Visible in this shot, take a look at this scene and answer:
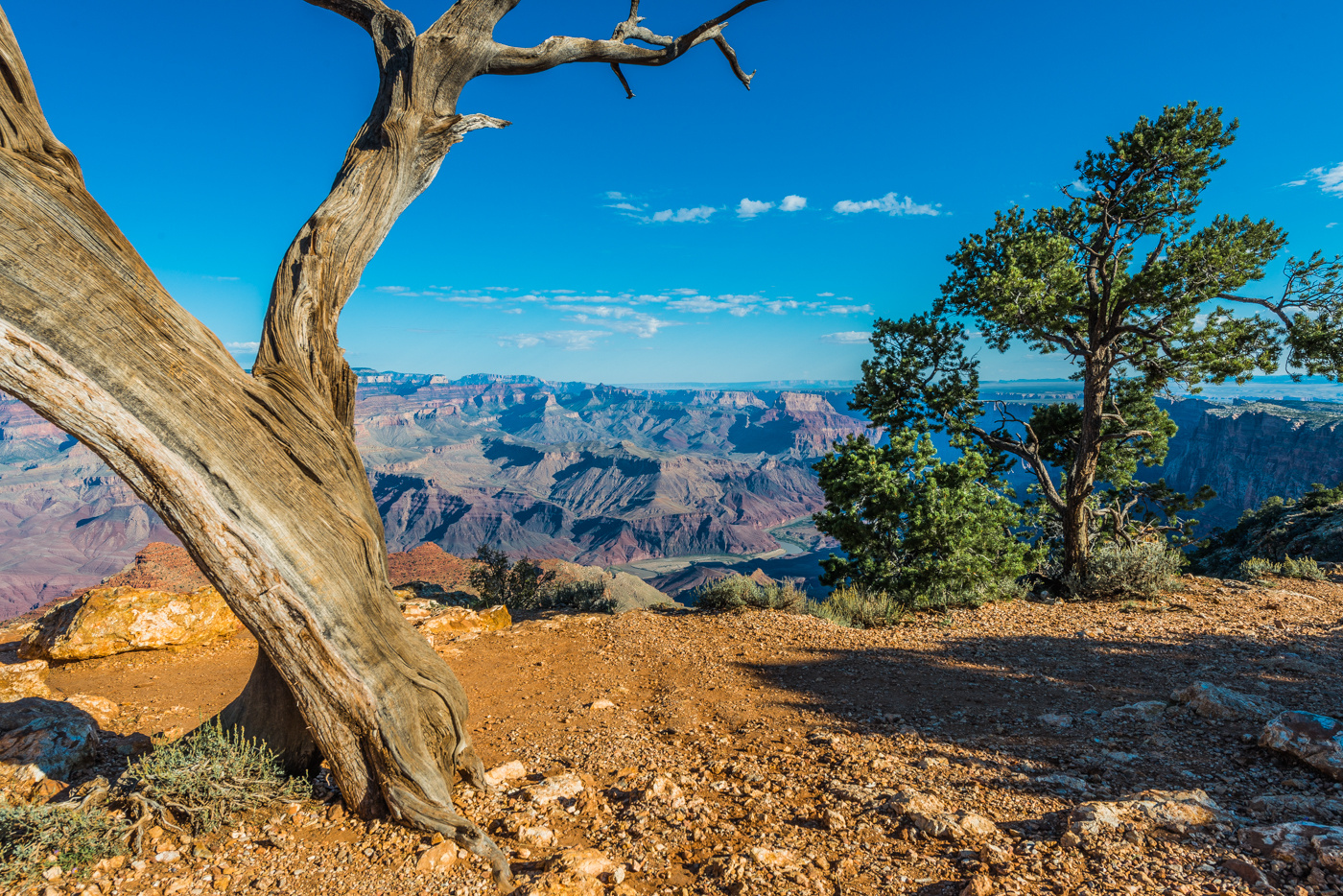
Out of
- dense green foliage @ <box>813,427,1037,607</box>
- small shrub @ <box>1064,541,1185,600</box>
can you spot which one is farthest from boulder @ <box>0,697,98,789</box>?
small shrub @ <box>1064,541,1185,600</box>

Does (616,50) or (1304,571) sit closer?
(616,50)

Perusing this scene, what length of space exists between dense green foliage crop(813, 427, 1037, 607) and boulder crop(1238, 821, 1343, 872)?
7417 millimetres

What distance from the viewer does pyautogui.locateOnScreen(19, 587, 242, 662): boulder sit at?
8.06 metres

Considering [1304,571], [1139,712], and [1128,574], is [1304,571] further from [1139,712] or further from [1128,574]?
[1139,712]

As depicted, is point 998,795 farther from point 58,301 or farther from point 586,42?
point 586,42

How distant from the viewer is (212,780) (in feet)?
11.6

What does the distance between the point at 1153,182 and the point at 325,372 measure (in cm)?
1379

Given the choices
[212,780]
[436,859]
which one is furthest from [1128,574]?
[212,780]

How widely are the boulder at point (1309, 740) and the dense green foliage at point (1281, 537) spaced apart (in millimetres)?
10435

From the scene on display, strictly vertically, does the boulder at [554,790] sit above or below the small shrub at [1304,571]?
above

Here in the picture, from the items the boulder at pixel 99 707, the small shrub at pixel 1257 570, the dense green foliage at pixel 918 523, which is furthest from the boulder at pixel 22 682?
the small shrub at pixel 1257 570

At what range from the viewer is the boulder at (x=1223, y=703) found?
16.1 feet

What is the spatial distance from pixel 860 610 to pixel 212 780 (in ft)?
28.6

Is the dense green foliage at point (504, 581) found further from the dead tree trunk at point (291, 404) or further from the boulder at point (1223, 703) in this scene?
the boulder at point (1223, 703)
